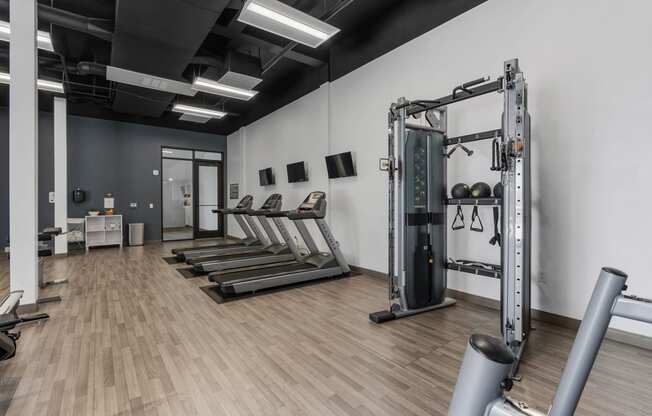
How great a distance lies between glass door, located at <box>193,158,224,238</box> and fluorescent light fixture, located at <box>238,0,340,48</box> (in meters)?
7.15

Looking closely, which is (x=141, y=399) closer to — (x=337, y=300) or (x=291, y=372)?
(x=291, y=372)

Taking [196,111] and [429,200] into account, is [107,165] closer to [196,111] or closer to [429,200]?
[196,111]

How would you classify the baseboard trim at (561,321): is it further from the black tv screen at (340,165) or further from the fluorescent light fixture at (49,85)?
the fluorescent light fixture at (49,85)

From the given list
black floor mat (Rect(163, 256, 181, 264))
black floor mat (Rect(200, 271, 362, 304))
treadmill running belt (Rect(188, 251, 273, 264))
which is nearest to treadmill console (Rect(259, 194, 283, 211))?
treadmill running belt (Rect(188, 251, 273, 264))

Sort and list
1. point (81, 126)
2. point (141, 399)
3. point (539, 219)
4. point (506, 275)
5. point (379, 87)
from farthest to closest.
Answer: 1. point (81, 126)
2. point (379, 87)
3. point (539, 219)
4. point (506, 275)
5. point (141, 399)

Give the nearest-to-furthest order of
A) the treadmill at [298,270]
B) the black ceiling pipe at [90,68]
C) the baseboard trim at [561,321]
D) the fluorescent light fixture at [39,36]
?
the baseboard trim at [561,321] < the fluorescent light fixture at [39,36] < the treadmill at [298,270] < the black ceiling pipe at [90,68]

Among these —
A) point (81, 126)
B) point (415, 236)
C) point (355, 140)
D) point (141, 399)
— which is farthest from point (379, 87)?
point (81, 126)

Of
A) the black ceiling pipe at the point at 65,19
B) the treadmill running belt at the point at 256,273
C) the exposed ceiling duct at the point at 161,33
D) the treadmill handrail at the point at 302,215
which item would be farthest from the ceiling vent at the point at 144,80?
the treadmill running belt at the point at 256,273

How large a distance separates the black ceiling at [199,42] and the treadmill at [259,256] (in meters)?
2.83

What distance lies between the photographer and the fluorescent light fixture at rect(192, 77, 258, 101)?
5.86 m

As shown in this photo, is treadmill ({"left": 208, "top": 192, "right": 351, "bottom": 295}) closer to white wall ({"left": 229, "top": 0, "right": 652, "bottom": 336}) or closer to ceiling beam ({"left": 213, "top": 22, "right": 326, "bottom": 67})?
white wall ({"left": 229, "top": 0, "right": 652, "bottom": 336})

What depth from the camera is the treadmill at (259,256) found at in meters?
5.63

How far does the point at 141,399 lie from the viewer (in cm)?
206

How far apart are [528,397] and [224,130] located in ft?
34.2
